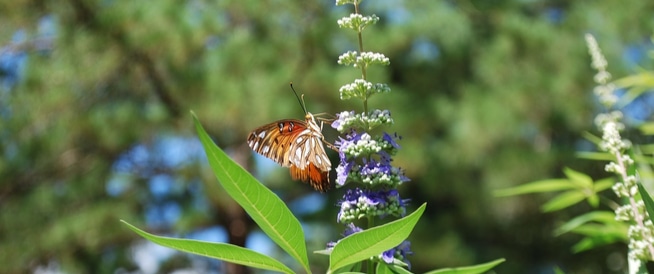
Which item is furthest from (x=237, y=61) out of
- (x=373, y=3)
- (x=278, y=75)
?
(x=373, y=3)

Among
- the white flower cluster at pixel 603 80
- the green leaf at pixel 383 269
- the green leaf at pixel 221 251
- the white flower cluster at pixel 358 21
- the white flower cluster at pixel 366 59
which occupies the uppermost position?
the white flower cluster at pixel 603 80

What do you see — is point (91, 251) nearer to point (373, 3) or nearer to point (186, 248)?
point (373, 3)

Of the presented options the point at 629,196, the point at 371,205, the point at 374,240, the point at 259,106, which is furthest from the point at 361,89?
the point at 259,106

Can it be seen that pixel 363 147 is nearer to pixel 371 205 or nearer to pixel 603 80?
pixel 371 205

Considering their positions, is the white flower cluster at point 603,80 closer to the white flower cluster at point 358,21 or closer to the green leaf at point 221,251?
the white flower cluster at point 358,21

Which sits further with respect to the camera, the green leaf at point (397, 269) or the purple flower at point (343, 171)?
the purple flower at point (343, 171)

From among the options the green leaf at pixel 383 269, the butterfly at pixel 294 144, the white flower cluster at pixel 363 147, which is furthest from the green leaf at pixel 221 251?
the butterfly at pixel 294 144
